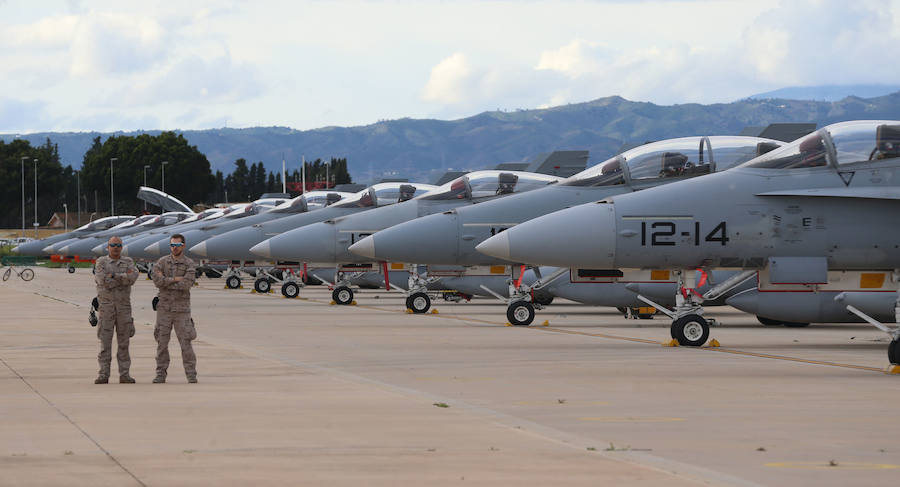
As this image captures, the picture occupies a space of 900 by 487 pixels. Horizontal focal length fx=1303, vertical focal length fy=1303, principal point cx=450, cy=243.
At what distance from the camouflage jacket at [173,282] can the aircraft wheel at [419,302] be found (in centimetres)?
1435

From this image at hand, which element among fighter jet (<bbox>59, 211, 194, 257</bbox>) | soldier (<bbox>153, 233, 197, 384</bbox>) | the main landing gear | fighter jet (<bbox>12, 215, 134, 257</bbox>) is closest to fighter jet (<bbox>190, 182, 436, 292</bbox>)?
the main landing gear

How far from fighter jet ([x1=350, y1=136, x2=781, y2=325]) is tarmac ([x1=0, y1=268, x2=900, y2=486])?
8.01 ft

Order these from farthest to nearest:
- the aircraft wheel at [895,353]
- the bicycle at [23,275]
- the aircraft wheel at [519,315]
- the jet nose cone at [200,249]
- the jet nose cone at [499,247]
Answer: the bicycle at [23,275] < the jet nose cone at [200,249] < the aircraft wheel at [519,315] < the jet nose cone at [499,247] < the aircraft wheel at [895,353]

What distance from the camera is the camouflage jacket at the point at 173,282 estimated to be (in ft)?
43.9

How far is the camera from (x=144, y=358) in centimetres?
1636

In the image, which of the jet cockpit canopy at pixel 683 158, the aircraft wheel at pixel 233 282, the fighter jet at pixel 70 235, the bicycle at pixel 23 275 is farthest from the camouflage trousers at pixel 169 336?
the fighter jet at pixel 70 235

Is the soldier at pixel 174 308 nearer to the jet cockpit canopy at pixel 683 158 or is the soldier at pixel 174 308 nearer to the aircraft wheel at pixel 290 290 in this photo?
the jet cockpit canopy at pixel 683 158

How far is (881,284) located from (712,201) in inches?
113

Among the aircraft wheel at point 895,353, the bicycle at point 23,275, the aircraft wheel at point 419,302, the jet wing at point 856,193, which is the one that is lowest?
the aircraft wheel at point 895,353

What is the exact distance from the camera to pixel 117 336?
13.6 meters

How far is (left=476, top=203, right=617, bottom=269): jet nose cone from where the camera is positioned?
1684cm

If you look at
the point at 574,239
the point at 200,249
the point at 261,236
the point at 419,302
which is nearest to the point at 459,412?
the point at 574,239

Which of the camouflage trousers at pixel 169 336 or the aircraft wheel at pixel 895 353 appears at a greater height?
the camouflage trousers at pixel 169 336

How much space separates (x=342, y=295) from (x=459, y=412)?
71.2 ft
